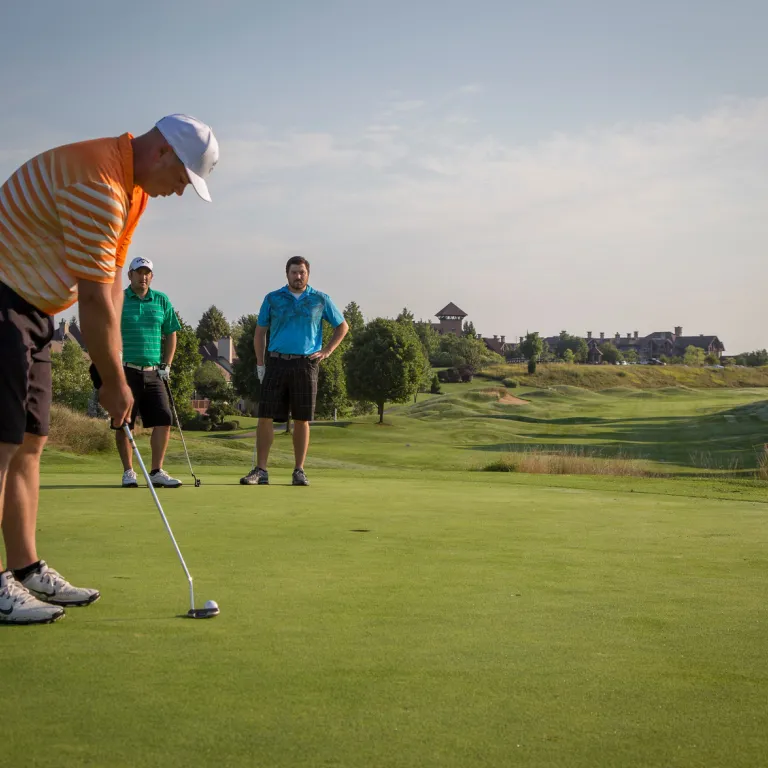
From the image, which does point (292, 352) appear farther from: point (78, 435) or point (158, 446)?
point (78, 435)

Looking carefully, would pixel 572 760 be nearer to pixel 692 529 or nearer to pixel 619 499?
pixel 692 529

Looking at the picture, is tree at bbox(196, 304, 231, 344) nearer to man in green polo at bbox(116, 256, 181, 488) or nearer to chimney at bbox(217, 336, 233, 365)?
chimney at bbox(217, 336, 233, 365)

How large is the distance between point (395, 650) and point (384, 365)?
5480 centimetres

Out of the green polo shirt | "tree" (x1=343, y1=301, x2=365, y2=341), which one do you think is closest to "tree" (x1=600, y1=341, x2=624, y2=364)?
"tree" (x1=343, y1=301, x2=365, y2=341)

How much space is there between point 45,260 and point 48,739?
6.70 feet

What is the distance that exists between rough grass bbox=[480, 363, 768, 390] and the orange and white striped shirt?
101m

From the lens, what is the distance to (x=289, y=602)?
3.76 metres

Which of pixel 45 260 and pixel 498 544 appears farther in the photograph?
pixel 498 544

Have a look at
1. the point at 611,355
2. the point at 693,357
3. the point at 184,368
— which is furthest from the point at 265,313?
the point at 611,355

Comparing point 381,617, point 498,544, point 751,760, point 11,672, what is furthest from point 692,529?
point 11,672

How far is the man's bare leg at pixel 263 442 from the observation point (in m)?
9.54

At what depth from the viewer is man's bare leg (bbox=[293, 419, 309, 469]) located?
9.69 meters

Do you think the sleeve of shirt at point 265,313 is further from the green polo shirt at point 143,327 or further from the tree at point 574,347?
the tree at point 574,347

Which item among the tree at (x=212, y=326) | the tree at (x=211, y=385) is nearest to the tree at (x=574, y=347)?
the tree at (x=212, y=326)
